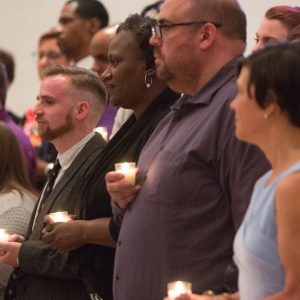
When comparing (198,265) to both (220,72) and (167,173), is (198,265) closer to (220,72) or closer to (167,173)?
(167,173)

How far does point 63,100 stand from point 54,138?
166 millimetres

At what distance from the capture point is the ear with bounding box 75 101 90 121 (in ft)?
12.6

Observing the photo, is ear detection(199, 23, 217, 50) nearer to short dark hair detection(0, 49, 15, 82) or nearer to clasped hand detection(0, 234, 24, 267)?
clasped hand detection(0, 234, 24, 267)

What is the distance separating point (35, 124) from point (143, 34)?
1984 mm

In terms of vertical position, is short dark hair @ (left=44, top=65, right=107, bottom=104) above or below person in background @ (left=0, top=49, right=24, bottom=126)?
above

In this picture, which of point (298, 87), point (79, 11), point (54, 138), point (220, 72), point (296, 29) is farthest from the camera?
point (79, 11)

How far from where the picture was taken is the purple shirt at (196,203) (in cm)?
263

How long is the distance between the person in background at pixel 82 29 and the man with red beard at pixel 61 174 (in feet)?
5.49

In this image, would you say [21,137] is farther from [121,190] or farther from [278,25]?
[121,190]

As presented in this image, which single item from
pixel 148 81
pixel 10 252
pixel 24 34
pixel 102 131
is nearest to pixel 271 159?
pixel 148 81

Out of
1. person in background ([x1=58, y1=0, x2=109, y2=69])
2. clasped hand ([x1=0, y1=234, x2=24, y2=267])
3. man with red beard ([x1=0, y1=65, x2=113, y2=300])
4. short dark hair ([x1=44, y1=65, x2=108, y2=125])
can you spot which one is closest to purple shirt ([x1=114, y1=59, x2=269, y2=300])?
man with red beard ([x1=0, y1=65, x2=113, y2=300])

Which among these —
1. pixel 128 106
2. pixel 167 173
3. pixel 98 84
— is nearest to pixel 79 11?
pixel 98 84

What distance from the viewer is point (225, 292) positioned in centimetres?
263

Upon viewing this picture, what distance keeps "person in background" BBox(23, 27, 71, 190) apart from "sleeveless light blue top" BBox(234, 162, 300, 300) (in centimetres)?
249
